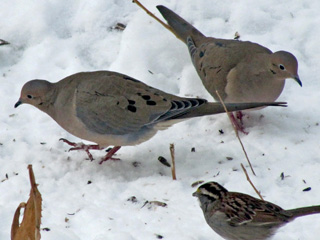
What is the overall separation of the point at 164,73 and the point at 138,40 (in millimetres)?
448

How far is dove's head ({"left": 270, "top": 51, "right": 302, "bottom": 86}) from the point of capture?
18.8ft

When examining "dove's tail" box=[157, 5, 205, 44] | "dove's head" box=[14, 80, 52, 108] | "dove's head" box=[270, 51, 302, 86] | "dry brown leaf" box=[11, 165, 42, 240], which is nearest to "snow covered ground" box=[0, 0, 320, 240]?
"dove's tail" box=[157, 5, 205, 44]

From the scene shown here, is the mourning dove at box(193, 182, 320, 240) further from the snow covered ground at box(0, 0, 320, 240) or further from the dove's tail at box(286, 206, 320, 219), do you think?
the snow covered ground at box(0, 0, 320, 240)

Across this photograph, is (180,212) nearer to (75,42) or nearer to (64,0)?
(75,42)

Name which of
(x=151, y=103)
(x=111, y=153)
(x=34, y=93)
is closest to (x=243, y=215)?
(x=151, y=103)

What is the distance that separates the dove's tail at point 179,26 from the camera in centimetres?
672

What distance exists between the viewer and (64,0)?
7.12 meters

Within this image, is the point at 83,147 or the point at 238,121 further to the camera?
the point at 238,121

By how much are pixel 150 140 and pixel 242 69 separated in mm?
984

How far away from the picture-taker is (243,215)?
424 centimetres

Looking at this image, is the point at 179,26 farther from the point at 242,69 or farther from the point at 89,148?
the point at 89,148

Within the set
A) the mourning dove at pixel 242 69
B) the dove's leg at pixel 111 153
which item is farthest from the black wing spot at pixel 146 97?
the mourning dove at pixel 242 69

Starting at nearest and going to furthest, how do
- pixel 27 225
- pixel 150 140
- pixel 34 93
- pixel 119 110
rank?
pixel 27 225 → pixel 119 110 → pixel 34 93 → pixel 150 140

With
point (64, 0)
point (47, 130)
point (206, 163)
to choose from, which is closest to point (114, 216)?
point (206, 163)
